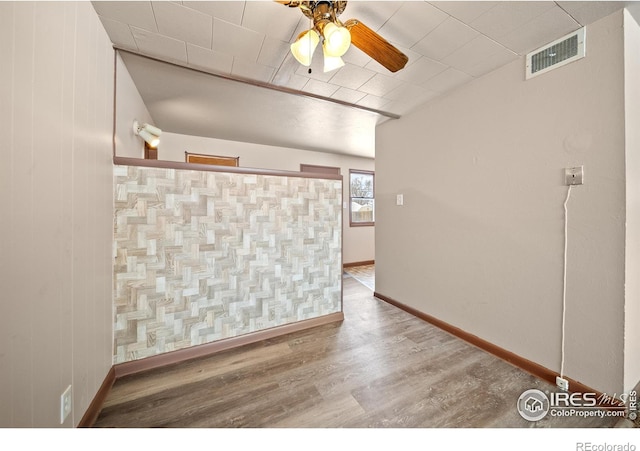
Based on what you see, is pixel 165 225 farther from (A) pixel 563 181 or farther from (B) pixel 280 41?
(A) pixel 563 181

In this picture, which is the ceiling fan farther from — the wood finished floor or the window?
the window

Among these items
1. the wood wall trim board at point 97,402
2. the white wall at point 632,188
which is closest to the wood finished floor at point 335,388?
the wood wall trim board at point 97,402

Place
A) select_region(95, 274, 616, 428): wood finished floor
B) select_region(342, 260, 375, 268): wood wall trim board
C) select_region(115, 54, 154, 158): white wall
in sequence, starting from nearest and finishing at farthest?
1. select_region(95, 274, 616, 428): wood finished floor
2. select_region(115, 54, 154, 158): white wall
3. select_region(342, 260, 375, 268): wood wall trim board

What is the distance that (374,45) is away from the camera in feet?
4.16

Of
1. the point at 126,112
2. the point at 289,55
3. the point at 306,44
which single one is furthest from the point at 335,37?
the point at 126,112

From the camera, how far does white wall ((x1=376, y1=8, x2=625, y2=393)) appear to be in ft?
4.36

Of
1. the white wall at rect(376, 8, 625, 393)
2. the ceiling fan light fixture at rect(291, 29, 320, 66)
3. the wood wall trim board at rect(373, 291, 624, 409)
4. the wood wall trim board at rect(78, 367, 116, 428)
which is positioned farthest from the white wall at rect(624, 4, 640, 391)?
the wood wall trim board at rect(78, 367, 116, 428)

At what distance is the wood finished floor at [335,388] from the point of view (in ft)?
4.10

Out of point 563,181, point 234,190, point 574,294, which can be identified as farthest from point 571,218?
point 234,190

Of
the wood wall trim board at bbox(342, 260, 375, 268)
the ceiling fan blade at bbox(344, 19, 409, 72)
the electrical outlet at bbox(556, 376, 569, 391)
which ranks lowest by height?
the electrical outlet at bbox(556, 376, 569, 391)

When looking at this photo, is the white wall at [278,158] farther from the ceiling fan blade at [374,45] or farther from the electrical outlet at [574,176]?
the electrical outlet at [574,176]

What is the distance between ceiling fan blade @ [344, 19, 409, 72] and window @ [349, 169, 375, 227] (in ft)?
11.7

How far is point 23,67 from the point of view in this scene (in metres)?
0.81

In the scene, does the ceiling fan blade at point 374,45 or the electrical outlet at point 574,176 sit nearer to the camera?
the ceiling fan blade at point 374,45
